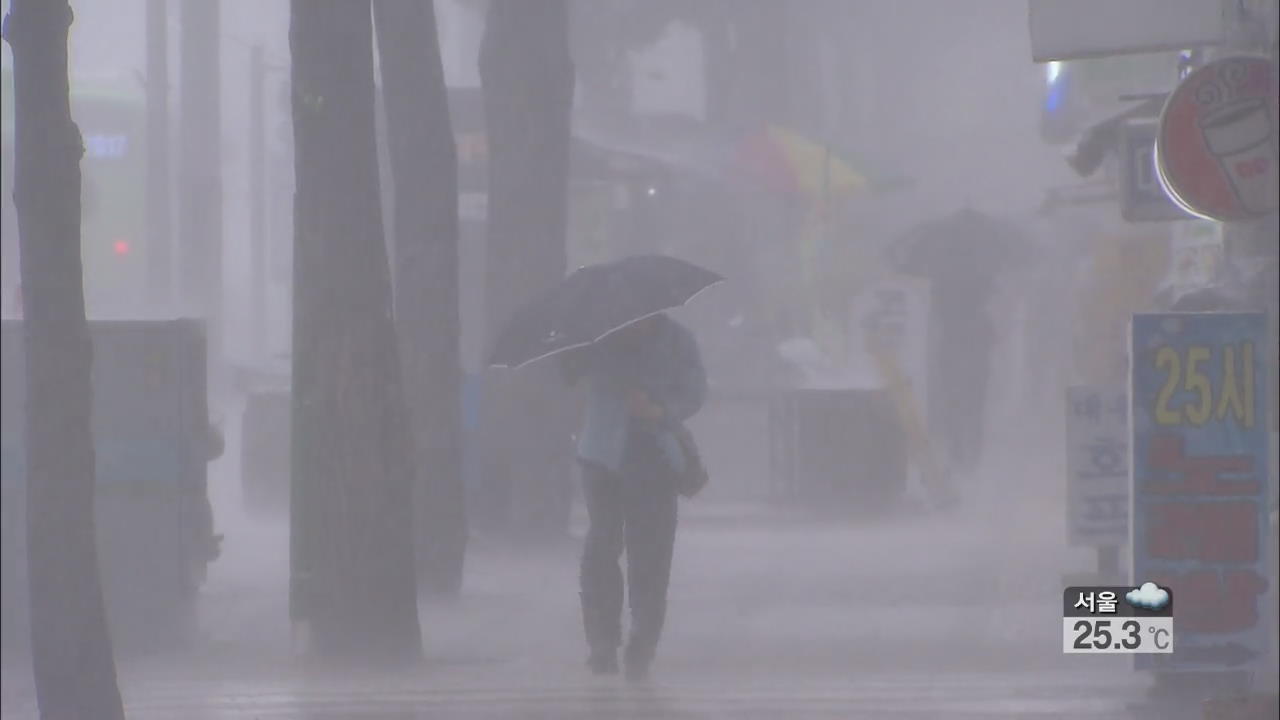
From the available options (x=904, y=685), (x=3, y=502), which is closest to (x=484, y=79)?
(x=3, y=502)

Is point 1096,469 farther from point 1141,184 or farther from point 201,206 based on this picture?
point 201,206

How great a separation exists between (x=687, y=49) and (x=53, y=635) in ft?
37.6

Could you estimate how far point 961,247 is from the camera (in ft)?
52.4

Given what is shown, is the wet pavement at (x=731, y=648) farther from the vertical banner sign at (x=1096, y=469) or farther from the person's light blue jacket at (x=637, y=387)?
the person's light blue jacket at (x=637, y=387)

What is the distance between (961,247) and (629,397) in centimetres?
868

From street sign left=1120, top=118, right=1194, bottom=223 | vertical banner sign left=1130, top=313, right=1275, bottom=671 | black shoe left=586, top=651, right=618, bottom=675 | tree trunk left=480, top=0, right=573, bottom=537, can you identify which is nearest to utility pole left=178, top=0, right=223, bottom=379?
tree trunk left=480, top=0, right=573, bottom=537

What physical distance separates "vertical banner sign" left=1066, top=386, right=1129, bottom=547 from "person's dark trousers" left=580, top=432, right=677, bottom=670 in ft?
6.15

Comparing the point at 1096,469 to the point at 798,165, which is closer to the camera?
the point at 1096,469

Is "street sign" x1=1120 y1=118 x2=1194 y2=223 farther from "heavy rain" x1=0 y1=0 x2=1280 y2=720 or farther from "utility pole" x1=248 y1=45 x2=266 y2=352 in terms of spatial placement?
"utility pole" x1=248 y1=45 x2=266 y2=352

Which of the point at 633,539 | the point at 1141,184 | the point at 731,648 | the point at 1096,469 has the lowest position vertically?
the point at 731,648

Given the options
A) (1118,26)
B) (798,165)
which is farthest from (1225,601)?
(798,165)

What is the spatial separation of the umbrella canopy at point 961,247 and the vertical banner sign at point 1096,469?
7.31 m

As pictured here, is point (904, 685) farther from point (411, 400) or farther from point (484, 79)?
point (484, 79)

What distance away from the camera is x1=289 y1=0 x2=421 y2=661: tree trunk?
891cm
